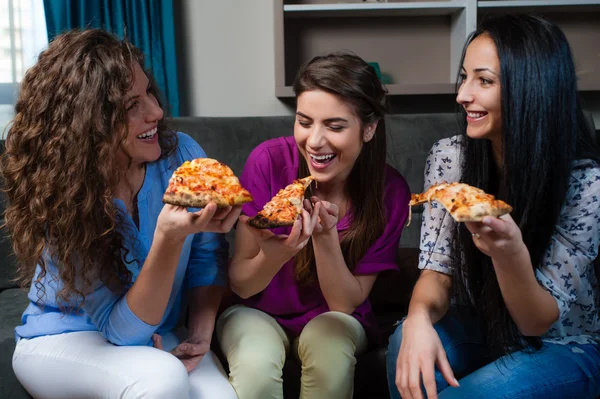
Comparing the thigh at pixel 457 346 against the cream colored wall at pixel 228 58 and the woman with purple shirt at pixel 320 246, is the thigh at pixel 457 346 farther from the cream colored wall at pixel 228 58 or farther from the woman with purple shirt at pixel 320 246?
the cream colored wall at pixel 228 58

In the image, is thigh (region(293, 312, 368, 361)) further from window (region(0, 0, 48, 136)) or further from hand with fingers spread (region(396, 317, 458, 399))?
window (region(0, 0, 48, 136))

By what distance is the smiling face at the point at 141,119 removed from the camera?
1.55 metres

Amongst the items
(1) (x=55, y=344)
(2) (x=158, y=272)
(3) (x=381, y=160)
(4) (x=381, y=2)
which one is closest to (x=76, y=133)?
(2) (x=158, y=272)

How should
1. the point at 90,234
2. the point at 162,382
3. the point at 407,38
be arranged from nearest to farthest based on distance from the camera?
the point at 162,382 < the point at 90,234 < the point at 407,38

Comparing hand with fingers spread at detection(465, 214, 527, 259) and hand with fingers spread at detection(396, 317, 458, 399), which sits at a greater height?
hand with fingers spread at detection(465, 214, 527, 259)

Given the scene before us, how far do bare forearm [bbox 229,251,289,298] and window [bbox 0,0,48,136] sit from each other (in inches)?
81.0

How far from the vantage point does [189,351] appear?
1624 millimetres

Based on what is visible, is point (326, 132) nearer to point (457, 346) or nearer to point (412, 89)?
point (457, 346)

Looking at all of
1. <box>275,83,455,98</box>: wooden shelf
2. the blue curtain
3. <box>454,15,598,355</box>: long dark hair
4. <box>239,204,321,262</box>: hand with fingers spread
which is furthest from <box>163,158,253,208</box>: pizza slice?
the blue curtain

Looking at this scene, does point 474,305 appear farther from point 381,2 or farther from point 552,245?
point 381,2

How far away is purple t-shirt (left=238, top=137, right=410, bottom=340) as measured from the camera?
1827mm

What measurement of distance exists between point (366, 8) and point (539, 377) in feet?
6.89

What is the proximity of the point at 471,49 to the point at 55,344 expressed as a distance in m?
1.21

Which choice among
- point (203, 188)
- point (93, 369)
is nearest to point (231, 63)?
point (203, 188)
